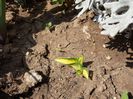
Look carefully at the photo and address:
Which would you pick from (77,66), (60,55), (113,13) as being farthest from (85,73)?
(113,13)

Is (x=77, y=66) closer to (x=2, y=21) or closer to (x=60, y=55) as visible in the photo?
(x=60, y=55)

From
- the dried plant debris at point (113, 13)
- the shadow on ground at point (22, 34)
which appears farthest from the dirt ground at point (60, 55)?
the dried plant debris at point (113, 13)

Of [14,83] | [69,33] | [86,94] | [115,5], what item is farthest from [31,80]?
[115,5]

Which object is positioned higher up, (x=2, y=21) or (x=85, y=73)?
(x=2, y=21)

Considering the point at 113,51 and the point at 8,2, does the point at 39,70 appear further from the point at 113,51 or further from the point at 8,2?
the point at 8,2

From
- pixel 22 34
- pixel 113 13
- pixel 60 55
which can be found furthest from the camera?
pixel 22 34

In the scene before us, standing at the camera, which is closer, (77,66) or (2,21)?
(77,66)
